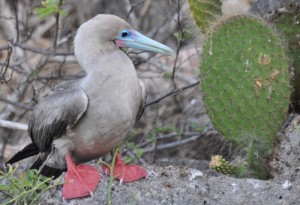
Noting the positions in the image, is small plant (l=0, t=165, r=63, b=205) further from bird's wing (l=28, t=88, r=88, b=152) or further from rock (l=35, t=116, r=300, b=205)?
bird's wing (l=28, t=88, r=88, b=152)

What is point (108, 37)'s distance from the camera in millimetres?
4855

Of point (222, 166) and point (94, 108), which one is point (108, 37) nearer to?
point (94, 108)

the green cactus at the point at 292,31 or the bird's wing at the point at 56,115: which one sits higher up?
the green cactus at the point at 292,31

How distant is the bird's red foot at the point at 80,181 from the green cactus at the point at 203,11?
1.36 meters

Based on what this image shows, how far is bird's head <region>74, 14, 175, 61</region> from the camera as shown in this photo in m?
4.81

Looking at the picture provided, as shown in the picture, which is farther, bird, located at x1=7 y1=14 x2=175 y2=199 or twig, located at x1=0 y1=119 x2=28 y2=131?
twig, located at x1=0 y1=119 x2=28 y2=131

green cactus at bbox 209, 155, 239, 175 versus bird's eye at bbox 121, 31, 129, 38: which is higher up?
bird's eye at bbox 121, 31, 129, 38

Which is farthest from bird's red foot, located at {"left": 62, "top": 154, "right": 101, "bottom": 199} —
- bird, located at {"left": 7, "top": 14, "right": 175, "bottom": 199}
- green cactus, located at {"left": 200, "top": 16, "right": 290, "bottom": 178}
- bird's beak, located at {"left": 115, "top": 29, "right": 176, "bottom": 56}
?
green cactus, located at {"left": 200, "top": 16, "right": 290, "bottom": 178}

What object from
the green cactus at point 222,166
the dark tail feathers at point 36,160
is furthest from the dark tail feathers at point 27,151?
the green cactus at point 222,166

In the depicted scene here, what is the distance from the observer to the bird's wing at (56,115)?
467 cm

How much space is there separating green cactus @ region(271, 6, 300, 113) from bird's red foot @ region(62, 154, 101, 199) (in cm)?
150

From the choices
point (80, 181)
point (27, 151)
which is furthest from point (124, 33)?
point (27, 151)

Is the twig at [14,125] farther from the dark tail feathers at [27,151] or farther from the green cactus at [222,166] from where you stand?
the green cactus at [222,166]

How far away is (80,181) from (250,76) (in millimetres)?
1251
